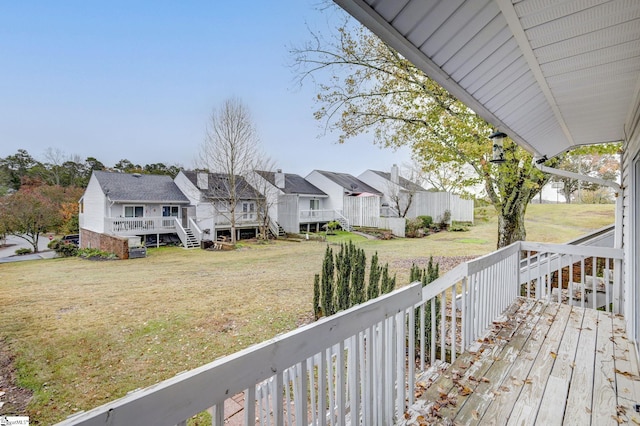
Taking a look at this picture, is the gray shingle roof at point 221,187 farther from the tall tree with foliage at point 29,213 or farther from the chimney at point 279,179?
the tall tree with foliage at point 29,213

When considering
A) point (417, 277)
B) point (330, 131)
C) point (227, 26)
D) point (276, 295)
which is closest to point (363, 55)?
point (330, 131)

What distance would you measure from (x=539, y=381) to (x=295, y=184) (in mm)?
13907

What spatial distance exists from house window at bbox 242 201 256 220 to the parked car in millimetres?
6141

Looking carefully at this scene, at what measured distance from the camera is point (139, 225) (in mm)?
9703

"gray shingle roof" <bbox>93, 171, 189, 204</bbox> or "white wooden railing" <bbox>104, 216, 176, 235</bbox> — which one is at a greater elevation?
"gray shingle roof" <bbox>93, 171, 189, 204</bbox>

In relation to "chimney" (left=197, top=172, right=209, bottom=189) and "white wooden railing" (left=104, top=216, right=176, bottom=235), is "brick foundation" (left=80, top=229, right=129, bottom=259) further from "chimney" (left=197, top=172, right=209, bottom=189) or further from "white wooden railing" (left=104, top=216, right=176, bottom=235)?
"chimney" (left=197, top=172, right=209, bottom=189)

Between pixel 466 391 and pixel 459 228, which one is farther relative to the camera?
pixel 459 228

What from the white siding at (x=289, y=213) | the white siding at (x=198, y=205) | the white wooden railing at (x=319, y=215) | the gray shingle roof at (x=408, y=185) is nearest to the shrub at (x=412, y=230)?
the gray shingle roof at (x=408, y=185)

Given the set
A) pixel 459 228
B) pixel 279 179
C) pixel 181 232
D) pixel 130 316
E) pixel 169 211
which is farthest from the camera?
pixel 279 179

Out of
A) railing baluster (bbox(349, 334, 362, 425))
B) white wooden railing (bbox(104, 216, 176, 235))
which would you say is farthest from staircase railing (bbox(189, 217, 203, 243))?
railing baluster (bbox(349, 334, 362, 425))

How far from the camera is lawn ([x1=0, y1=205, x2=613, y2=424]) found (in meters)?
2.77

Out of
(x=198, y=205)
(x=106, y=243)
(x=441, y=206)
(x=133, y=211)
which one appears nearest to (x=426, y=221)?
(x=441, y=206)

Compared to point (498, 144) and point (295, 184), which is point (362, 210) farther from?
point (498, 144)

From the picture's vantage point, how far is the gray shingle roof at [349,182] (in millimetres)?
15908
